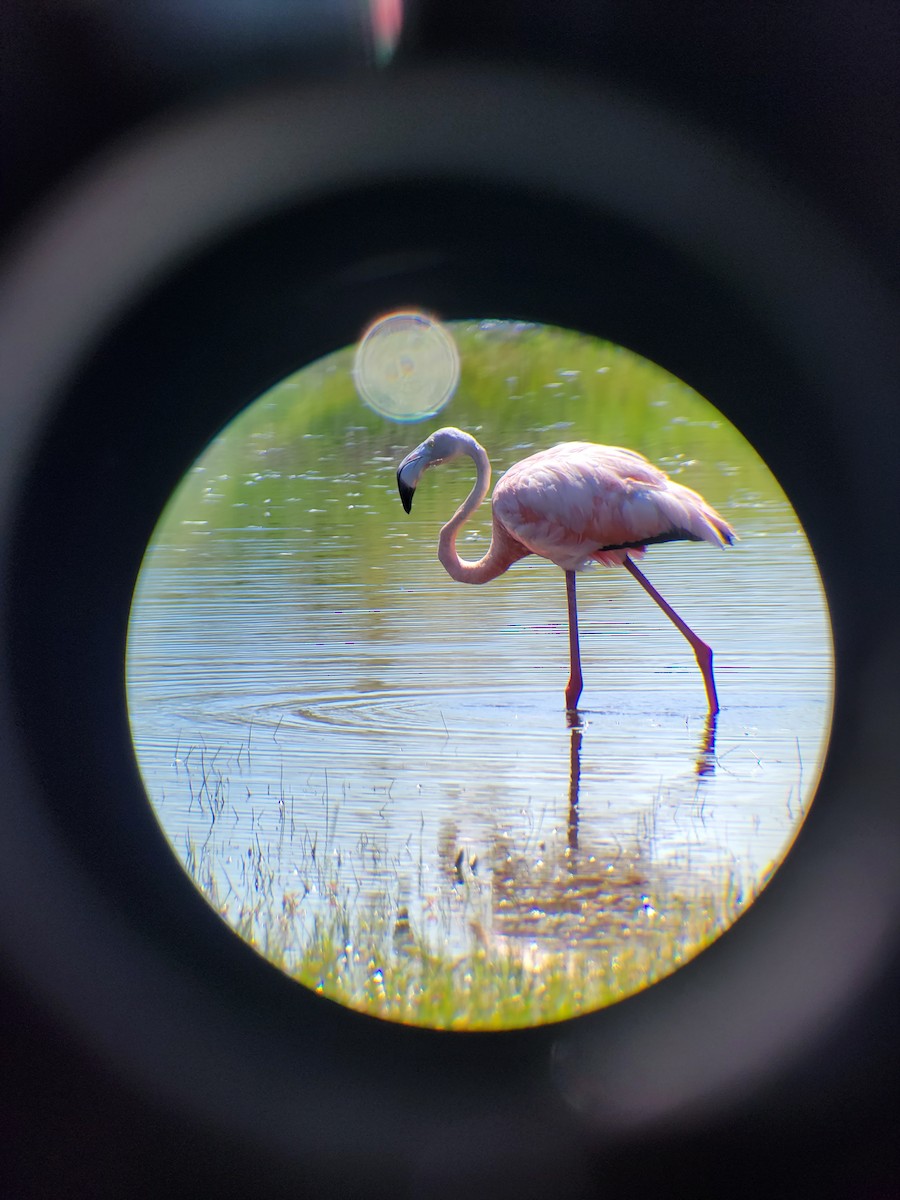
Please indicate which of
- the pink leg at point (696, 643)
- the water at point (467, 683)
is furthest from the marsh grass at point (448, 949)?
the pink leg at point (696, 643)

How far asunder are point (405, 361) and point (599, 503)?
1.65 meters

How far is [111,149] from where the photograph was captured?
1.17 metres

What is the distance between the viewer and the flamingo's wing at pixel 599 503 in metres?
3.82

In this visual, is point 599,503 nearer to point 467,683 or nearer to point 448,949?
point 467,683

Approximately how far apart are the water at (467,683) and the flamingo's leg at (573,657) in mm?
72

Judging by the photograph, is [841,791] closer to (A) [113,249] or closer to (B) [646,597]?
(A) [113,249]

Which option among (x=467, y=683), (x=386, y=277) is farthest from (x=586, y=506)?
(x=386, y=277)

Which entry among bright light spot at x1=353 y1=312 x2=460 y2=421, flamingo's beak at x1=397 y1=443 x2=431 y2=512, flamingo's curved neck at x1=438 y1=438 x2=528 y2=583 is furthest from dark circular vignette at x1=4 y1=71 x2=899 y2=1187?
flamingo's curved neck at x1=438 y1=438 x2=528 y2=583

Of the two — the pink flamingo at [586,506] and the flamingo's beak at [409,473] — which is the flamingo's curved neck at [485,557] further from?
the flamingo's beak at [409,473]

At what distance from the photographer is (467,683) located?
3.71 meters

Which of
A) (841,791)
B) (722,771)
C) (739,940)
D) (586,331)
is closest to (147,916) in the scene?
(739,940)

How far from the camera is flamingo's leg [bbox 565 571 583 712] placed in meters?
3.71

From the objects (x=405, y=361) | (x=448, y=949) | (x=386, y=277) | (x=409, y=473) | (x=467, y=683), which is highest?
(x=409, y=473)

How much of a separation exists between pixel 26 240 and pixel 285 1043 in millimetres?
993
